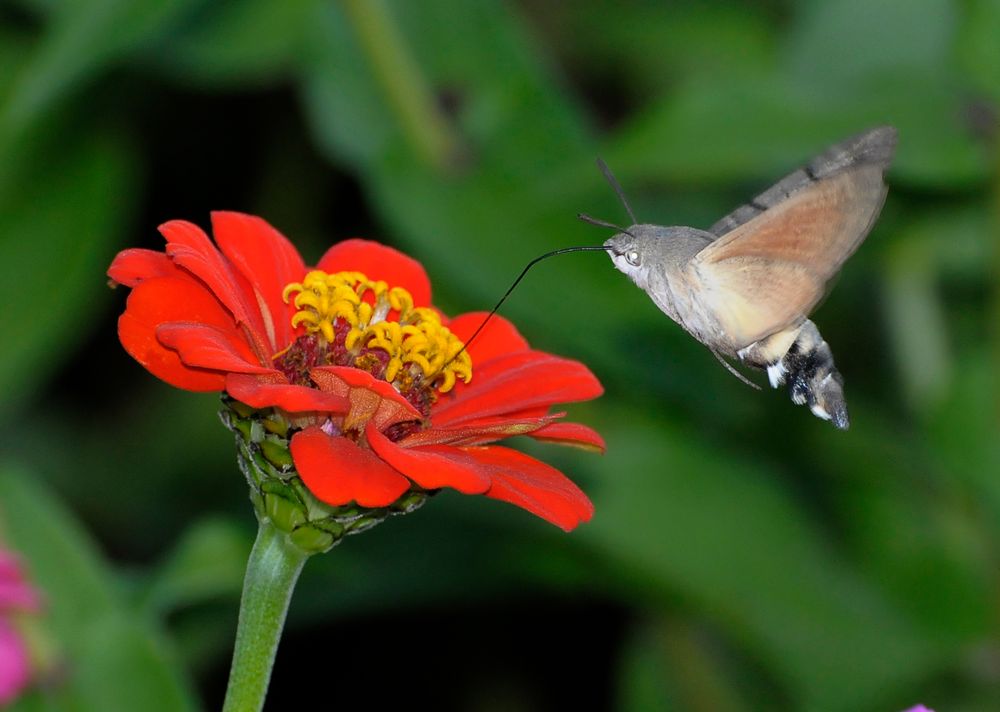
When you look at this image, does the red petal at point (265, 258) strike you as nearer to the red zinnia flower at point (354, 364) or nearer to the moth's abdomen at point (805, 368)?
the red zinnia flower at point (354, 364)

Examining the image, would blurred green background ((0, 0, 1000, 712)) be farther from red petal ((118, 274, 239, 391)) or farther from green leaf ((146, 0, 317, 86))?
red petal ((118, 274, 239, 391))

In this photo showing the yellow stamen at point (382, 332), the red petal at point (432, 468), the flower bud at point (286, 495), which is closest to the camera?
the red petal at point (432, 468)

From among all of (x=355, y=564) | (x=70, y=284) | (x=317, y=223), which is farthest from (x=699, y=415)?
(x=70, y=284)

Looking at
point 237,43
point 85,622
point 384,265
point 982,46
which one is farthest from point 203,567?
point 982,46

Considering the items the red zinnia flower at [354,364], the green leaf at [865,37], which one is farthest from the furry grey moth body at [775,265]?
the green leaf at [865,37]

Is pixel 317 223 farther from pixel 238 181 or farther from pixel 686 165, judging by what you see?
pixel 686 165

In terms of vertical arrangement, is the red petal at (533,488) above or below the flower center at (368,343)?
below

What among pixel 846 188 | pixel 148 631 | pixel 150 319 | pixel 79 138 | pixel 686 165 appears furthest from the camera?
pixel 79 138
